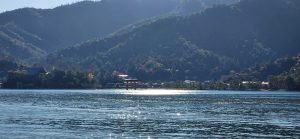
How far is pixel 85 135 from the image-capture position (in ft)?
210

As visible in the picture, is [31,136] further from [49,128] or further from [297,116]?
[297,116]

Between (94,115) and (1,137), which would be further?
(94,115)

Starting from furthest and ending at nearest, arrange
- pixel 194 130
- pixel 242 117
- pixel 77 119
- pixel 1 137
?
pixel 242 117
pixel 77 119
pixel 194 130
pixel 1 137

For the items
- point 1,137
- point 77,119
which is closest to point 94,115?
point 77,119

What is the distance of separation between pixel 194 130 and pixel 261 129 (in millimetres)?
8603

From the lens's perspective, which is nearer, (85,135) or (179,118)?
(85,135)

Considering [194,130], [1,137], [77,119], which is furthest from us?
[77,119]

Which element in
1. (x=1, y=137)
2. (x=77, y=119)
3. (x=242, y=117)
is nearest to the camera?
(x=1, y=137)

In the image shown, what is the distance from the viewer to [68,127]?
72625mm

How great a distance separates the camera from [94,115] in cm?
9444

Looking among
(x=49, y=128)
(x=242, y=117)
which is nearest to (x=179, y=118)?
(x=242, y=117)

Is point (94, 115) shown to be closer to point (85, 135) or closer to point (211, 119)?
point (211, 119)

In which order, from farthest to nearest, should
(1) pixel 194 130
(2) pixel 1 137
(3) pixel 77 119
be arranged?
(3) pixel 77 119, (1) pixel 194 130, (2) pixel 1 137

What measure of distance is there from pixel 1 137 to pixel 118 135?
40.5 ft
